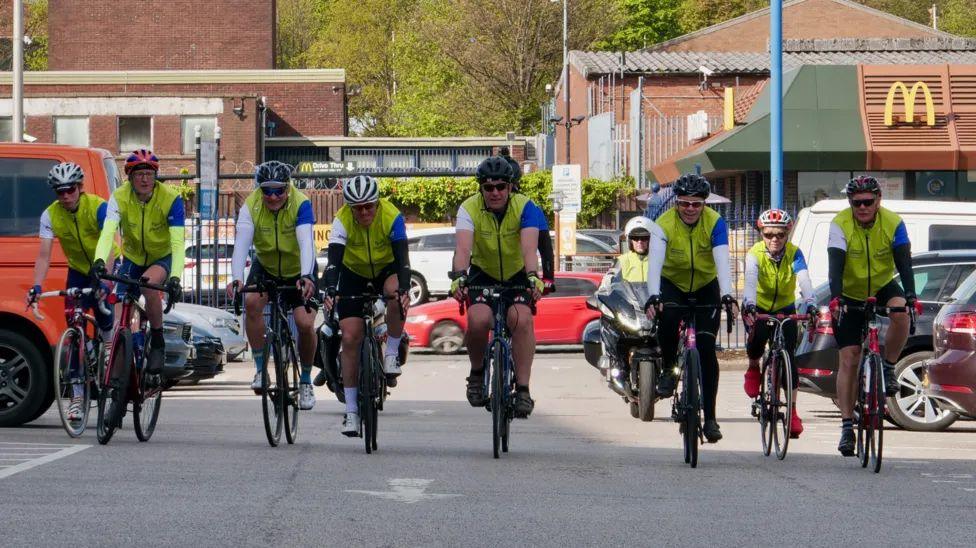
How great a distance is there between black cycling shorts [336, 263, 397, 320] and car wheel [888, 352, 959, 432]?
17.5ft

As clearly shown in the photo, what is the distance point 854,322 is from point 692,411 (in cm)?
162

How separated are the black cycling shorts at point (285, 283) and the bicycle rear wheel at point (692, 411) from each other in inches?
102

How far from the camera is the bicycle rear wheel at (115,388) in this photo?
1157 cm

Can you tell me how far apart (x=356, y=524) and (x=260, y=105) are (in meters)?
53.7

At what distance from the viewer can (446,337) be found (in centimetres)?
2820

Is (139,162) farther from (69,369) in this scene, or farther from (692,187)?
(692,187)

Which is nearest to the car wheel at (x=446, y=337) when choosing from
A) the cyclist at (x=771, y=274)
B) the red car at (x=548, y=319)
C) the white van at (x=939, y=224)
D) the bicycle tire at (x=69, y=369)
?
the red car at (x=548, y=319)

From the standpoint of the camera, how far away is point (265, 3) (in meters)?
68.2

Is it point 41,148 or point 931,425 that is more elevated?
point 41,148

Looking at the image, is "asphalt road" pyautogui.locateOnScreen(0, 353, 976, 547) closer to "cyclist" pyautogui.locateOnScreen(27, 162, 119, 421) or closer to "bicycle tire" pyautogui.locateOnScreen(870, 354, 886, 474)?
"bicycle tire" pyautogui.locateOnScreen(870, 354, 886, 474)

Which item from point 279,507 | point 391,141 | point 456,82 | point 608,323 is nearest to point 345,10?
point 456,82

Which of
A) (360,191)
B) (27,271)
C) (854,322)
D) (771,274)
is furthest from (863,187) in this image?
(27,271)

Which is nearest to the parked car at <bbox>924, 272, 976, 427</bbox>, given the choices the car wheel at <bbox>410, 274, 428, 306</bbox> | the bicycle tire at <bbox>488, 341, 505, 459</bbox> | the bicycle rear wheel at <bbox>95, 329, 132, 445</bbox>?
the bicycle tire at <bbox>488, 341, 505, 459</bbox>

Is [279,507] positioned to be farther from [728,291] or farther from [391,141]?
[391,141]
